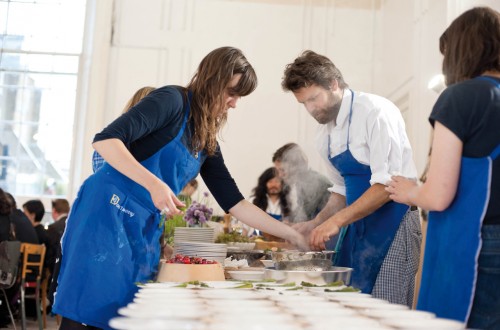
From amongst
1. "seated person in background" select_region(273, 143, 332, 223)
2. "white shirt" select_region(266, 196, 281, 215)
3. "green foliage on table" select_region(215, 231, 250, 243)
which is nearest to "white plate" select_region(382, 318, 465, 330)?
"green foliage on table" select_region(215, 231, 250, 243)

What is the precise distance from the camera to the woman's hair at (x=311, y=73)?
8.29 feet

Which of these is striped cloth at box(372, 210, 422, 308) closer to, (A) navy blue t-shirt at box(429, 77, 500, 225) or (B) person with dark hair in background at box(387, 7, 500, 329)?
(B) person with dark hair in background at box(387, 7, 500, 329)

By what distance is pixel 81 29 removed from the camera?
26.4ft

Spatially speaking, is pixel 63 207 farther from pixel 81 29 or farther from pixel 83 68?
pixel 81 29

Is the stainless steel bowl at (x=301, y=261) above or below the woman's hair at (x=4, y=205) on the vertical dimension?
below

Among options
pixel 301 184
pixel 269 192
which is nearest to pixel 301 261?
pixel 301 184

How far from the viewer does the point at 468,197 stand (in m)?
1.54

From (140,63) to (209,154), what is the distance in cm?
534

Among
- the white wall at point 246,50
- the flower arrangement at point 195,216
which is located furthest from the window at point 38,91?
the flower arrangement at point 195,216

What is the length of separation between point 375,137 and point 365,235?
355mm

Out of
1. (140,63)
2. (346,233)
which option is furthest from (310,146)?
(346,233)

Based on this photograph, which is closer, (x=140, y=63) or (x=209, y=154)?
(x=209, y=154)

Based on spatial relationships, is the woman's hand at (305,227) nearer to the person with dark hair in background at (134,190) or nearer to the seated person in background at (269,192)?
the person with dark hair in background at (134,190)

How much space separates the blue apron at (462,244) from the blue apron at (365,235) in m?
0.72
